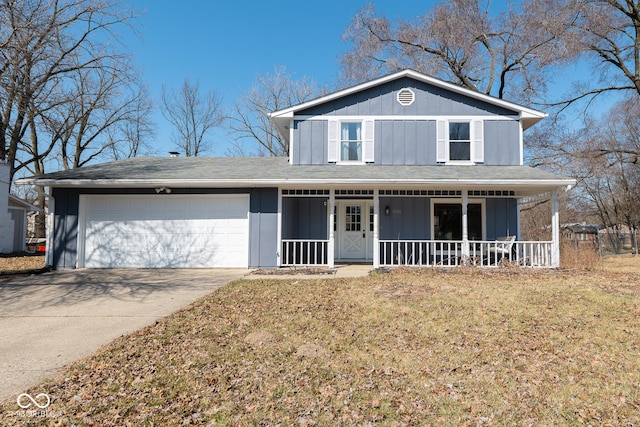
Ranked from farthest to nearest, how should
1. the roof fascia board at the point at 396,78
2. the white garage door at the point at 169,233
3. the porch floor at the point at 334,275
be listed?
the roof fascia board at the point at 396,78, the white garage door at the point at 169,233, the porch floor at the point at 334,275

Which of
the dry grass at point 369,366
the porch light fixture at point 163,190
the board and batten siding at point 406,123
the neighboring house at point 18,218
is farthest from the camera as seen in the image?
the neighboring house at point 18,218

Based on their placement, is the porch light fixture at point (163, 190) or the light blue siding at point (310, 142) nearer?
the porch light fixture at point (163, 190)

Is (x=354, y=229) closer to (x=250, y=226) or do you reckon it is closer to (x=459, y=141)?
(x=250, y=226)

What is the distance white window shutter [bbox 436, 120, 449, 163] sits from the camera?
1189 cm

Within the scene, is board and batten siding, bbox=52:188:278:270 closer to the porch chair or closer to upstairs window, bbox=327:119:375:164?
upstairs window, bbox=327:119:375:164

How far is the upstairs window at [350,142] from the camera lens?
12117 millimetres

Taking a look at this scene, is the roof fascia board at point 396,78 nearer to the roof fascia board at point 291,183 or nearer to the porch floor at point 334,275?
the roof fascia board at point 291,183

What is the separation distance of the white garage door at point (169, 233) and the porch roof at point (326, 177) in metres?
0.68

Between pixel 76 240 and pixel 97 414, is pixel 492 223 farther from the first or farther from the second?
pixel 76 240

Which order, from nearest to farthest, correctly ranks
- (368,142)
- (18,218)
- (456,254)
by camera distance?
1. (456,254)
2. (368,142)
3. (18,218)

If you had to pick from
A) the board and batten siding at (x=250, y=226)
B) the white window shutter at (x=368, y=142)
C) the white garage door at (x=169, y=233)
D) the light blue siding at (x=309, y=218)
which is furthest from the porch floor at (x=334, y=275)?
the white window shutter at (x=368, y=142)

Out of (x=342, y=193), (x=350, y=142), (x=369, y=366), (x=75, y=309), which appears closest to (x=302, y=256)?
(x=342, y=193)

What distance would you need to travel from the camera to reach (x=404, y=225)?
491 inches

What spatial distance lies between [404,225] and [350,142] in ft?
11.0
